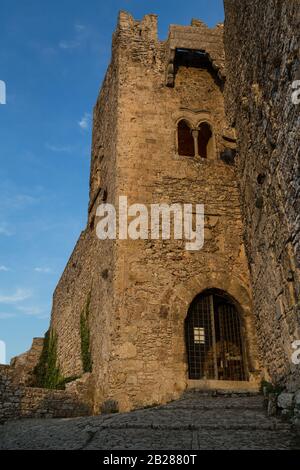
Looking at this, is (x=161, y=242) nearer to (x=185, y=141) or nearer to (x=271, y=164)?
(x=271, y=164)

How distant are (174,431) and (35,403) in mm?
5208

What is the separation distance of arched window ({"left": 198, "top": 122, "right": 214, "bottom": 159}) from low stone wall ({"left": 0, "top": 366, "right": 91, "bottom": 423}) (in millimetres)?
6771

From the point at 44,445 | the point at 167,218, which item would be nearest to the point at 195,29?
the point at 167,218

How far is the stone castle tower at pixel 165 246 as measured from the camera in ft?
30.8

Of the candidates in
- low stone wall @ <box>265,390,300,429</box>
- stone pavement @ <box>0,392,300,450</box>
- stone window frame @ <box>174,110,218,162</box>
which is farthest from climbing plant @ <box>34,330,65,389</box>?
low stone wall @ <box>265,390,300,429</box>

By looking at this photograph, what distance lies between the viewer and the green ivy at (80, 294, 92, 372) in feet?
38.1

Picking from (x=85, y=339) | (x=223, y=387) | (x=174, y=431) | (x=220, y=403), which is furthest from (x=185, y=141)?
(x=174, y=431)

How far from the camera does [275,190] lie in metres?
7.76

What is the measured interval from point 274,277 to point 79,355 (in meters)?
6.97

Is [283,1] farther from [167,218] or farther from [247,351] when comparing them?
[247,351]

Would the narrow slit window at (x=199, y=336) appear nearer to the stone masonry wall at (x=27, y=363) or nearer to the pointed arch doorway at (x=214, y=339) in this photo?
the pointed arch doorway at (x=214, y=339)

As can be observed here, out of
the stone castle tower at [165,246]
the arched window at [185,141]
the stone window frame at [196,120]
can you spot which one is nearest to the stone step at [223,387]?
the stone castle tower at [165,246]
